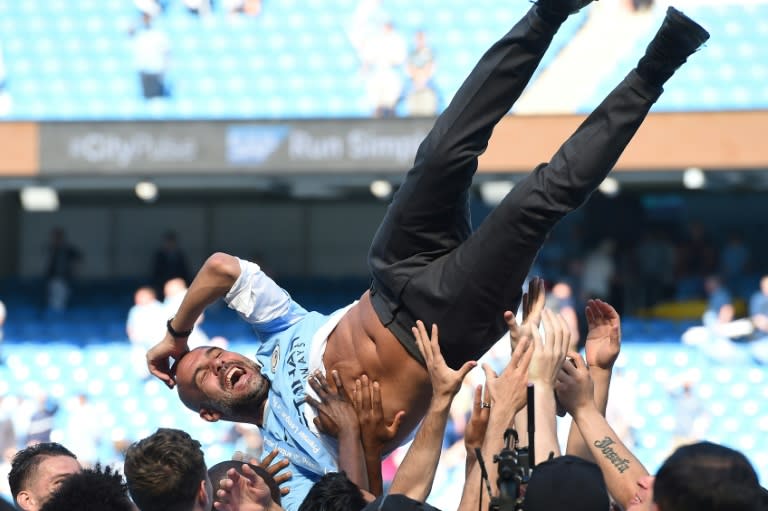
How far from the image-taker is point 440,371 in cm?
328

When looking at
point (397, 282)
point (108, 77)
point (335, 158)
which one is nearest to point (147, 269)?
point (108, 77)

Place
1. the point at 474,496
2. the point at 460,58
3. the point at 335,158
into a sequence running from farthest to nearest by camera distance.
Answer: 1. the point at 460,58
2. the point at 335,158
3. the point at 474,496

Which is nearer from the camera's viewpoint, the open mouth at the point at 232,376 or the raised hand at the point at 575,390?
the raised hand at the point at 575,390

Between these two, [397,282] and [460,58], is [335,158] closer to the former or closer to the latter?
[460,58]

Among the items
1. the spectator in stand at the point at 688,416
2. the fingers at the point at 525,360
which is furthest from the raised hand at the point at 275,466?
the spectator in stand at the point at 688,416

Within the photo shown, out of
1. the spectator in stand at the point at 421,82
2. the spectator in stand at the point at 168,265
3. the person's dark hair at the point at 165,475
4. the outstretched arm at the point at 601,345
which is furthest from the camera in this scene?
the spectator in stand at the point at 168,265

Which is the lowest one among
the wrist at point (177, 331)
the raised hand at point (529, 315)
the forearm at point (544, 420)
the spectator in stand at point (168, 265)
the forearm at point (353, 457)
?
the spectator in stand at point (168, 265)

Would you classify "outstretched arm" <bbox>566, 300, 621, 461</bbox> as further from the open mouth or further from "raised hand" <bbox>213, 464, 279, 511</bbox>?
the open mouth

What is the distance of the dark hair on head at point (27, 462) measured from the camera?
3623mm

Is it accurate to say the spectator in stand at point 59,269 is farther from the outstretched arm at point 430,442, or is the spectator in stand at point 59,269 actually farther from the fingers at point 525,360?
the fingers at point 525,360

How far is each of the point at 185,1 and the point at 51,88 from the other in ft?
5.89

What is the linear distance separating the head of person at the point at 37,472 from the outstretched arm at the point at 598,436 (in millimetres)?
1452

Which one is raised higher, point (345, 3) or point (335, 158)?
point (345, 3)

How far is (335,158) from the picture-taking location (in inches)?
475
